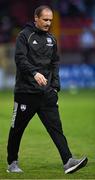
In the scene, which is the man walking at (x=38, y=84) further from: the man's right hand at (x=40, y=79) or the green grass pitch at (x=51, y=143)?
the green grass pitch at (x=51, y=143)

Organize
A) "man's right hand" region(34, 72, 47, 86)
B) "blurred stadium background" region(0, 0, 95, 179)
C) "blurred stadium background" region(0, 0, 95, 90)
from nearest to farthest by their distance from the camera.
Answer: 1. "man's right hand" region(34, 72, 47, 86)
2. "blurred stadium background" region(0, 0, 95, 179)
3. "blurred stadium background" region(0, 0, 95, 90)

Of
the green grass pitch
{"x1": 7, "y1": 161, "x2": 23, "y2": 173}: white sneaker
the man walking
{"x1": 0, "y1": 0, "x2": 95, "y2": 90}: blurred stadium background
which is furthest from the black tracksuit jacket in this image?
{"x1": 0, "y1": 0, "x2": 95, "y2": 90}: blurred stadium background

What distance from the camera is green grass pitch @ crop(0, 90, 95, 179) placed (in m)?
10.3

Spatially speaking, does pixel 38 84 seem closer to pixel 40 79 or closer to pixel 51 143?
pixel 40 79

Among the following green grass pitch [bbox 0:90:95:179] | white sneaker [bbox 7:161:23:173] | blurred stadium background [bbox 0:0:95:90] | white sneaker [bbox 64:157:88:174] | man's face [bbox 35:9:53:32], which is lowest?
blurred stadium background [bbox 0:0:95:90]

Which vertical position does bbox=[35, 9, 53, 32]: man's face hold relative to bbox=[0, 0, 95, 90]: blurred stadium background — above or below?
above

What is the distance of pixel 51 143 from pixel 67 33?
19.7 metres

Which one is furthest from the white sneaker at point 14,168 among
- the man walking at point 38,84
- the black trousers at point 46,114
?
the black trousers at point 46,114

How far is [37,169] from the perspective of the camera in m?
10.7

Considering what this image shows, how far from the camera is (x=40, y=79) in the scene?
32.3 ft

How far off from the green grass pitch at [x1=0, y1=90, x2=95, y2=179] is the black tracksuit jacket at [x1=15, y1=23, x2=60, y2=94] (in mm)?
1146

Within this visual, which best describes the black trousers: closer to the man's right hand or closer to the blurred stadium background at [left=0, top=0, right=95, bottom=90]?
the man's right hand

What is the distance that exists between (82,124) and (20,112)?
766cm

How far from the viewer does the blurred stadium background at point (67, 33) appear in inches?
1201
